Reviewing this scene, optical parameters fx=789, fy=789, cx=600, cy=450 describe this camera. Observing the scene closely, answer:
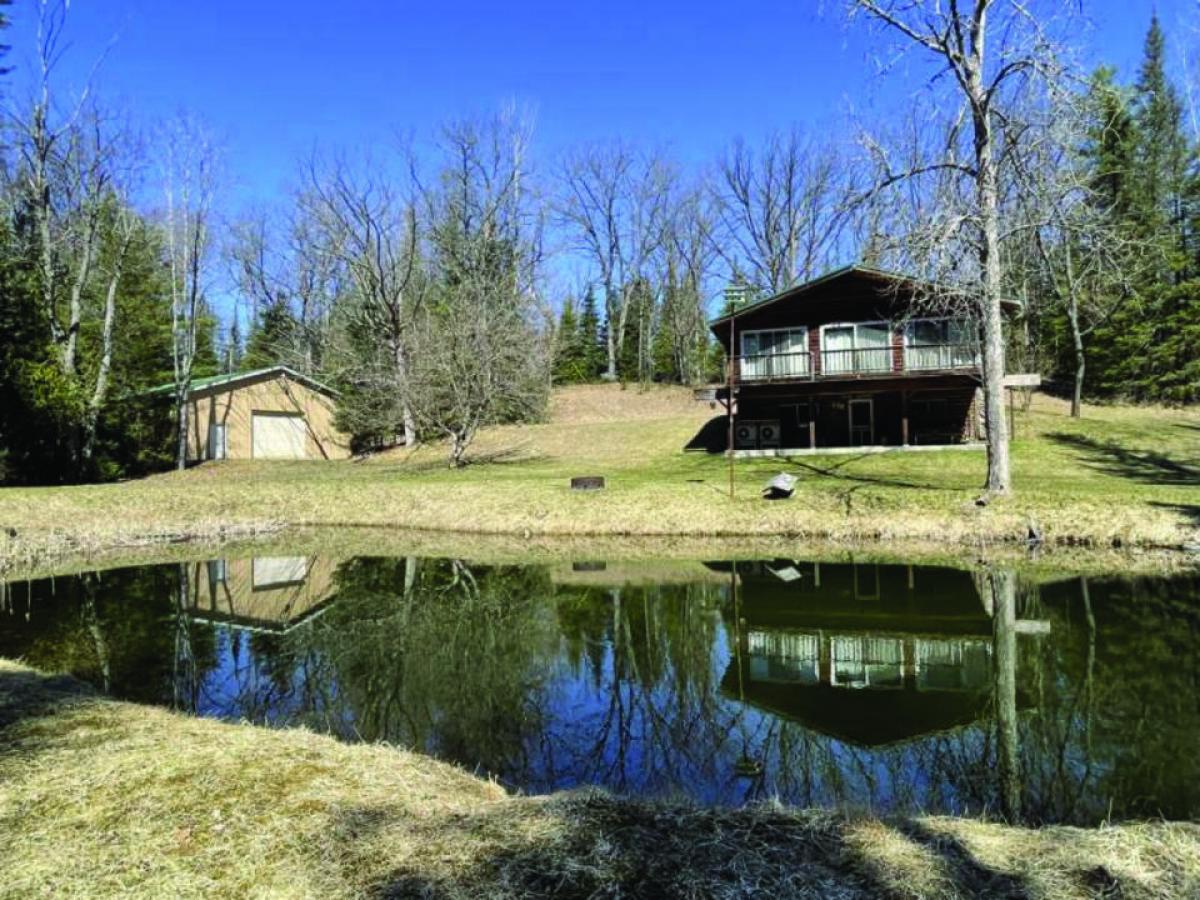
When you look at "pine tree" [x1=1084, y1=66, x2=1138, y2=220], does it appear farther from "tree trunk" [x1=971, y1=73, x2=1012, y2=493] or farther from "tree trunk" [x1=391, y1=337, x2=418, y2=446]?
"tree trunk" [x1=391, y1=337, x2=418, y2=446]

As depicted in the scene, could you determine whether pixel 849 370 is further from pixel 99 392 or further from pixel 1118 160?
pixel 99 392

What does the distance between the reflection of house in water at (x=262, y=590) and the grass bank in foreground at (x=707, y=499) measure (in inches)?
189

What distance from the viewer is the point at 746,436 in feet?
103

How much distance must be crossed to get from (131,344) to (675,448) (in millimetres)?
25926

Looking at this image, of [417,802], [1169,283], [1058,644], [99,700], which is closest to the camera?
[417,802]

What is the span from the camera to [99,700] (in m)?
6.83

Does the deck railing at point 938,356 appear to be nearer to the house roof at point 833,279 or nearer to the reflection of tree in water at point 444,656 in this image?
the house roof at point 833,279

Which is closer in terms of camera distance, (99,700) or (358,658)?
(99,700)

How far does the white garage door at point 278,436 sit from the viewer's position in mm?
37938

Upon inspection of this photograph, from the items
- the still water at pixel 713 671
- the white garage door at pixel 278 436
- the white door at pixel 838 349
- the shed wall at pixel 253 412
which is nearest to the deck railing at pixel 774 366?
the white door at pixel 838 349

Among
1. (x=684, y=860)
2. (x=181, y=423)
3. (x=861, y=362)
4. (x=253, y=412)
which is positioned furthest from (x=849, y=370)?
(x=253, y=412)

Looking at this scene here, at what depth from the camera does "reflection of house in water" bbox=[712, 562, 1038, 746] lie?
7422 mm

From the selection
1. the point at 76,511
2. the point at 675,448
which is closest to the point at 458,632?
the point at 76,511

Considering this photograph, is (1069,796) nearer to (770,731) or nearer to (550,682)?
(770,731)
